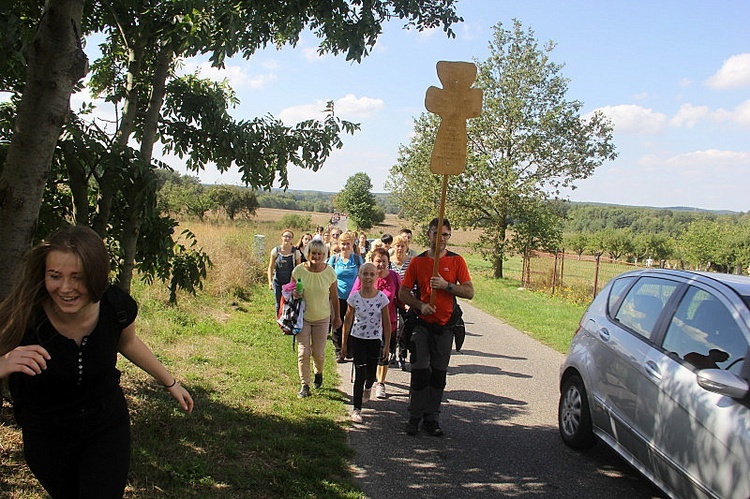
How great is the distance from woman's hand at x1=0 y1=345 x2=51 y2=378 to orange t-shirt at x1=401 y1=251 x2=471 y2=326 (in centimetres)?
390

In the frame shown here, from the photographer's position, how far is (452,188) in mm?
27625

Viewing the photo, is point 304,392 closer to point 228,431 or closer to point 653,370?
point 228,431

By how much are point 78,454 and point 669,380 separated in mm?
3563

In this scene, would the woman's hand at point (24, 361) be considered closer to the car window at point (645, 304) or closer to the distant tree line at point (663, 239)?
the car window at point (645, 304)

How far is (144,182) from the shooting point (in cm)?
447

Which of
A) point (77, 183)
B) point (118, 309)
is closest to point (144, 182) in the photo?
point (77, 183)

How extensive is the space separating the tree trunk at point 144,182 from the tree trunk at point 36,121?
1048 mm

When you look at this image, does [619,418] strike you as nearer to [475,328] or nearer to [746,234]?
[475,328]

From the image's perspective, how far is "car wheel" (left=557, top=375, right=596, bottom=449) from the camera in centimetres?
526

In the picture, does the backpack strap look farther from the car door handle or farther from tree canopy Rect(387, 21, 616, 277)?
tree canopy Rect(387, 21, 616, 277)

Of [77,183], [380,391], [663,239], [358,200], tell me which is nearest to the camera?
[77,183]

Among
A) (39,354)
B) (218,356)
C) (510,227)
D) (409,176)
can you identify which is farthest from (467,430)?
(409,176)

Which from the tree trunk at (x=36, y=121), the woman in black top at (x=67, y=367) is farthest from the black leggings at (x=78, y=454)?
the tree trunk at (x=36, y=121)

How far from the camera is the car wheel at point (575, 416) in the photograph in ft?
17.3
